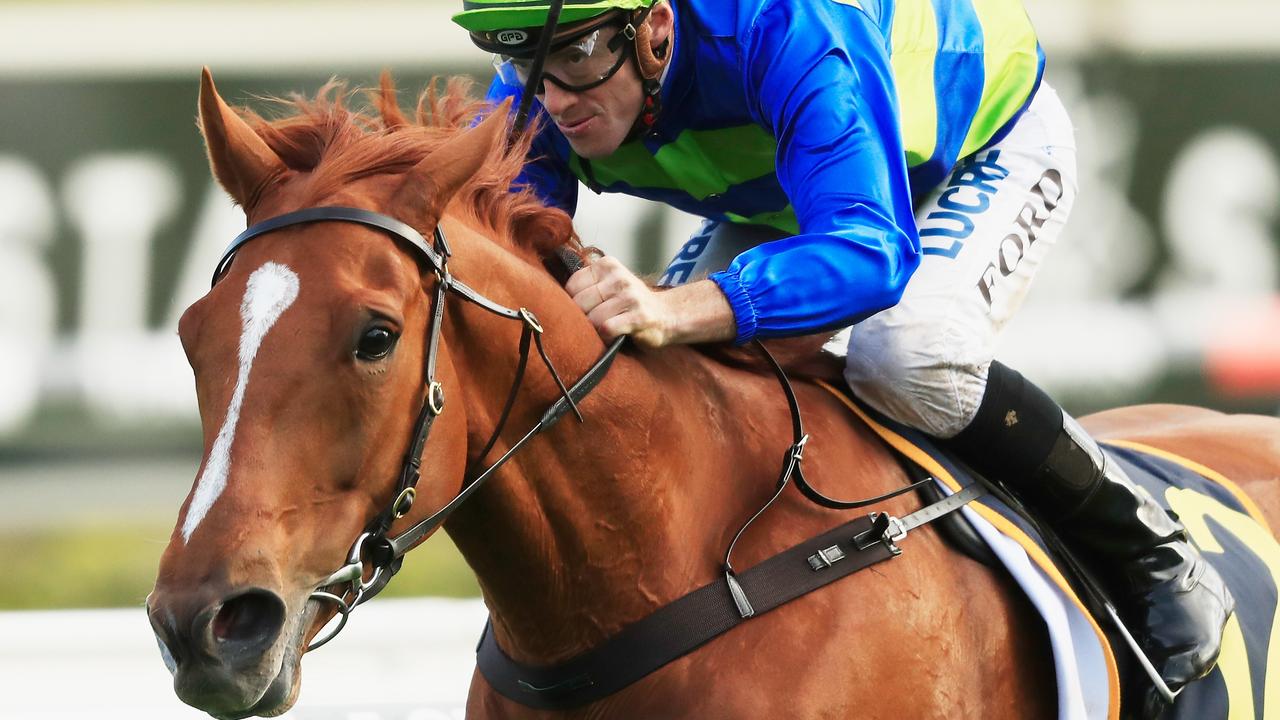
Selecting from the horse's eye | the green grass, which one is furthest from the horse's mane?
the green grass

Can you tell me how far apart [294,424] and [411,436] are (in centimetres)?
16

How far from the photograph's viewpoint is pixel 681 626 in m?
2.21

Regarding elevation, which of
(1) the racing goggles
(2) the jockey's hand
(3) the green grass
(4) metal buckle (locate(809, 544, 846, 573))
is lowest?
(3) the green grass

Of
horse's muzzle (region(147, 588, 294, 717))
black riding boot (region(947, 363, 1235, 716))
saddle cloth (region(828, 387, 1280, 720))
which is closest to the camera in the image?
horse's muzzle (region(147, 588, 294, 717))

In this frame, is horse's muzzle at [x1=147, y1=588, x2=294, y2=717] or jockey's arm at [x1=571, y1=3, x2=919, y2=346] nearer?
horse's muzzle at [x1=147, y1=588, x2=294, y2=717]

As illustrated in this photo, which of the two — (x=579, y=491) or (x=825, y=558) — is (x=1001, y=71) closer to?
(x=825, y=558)

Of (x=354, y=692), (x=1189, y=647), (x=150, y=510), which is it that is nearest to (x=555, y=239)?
(x=1189, y=647)

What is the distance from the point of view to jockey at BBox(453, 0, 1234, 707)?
7.43ft

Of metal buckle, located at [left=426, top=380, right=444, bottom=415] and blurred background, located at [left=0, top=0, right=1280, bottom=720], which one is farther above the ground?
metal buckle, located at [left=426, top=380, right=444, bottom=415]

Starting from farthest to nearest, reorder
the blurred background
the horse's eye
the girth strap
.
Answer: the blurred background
the girth strap
the horse's eye

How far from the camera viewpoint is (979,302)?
8.59 ft

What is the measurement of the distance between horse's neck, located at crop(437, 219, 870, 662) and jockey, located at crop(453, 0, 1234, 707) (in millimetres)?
103

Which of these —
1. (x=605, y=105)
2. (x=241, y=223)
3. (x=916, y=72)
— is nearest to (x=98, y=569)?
(x=241, y=223)

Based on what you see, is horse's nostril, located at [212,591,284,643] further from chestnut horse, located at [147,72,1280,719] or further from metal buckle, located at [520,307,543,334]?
metal buckle, located at [520,307,543,334]
